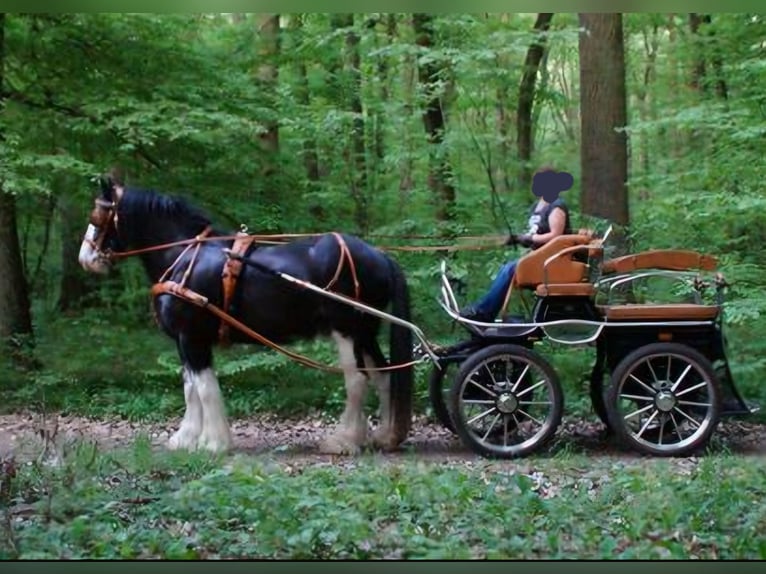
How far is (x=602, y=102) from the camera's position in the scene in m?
8.02

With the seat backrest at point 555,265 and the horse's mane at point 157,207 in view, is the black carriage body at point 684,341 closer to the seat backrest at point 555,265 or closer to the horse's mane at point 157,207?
the seat backrest at point 555,265

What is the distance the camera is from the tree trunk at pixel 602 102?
26.0ft

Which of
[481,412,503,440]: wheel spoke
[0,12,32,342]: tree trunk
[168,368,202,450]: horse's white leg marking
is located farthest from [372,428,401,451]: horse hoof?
[0,12,32,342]: tree trunk

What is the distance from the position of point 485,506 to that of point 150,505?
1.65m

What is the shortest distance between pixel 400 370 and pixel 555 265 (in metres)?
1.16

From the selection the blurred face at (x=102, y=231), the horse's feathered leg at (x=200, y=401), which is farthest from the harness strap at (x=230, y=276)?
the blurred face at (x=102, y=231)

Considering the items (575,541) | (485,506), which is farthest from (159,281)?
(575,541)

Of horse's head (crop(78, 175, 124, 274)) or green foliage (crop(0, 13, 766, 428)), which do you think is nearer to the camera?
horse's head (crop(78, 175, 124, 274))

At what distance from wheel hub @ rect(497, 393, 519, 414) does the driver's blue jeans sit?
507 mm

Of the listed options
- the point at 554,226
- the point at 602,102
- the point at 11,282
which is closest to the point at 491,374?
the point at 554,226

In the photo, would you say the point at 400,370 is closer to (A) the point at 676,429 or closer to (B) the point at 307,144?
(A) the point at 676,429

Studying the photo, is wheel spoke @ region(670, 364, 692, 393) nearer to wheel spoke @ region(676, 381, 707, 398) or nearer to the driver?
wheel spoke @ region(676, 381, 707, 398)

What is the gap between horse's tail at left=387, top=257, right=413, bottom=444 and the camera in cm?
628

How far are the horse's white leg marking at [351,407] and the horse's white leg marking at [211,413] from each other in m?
0.63
